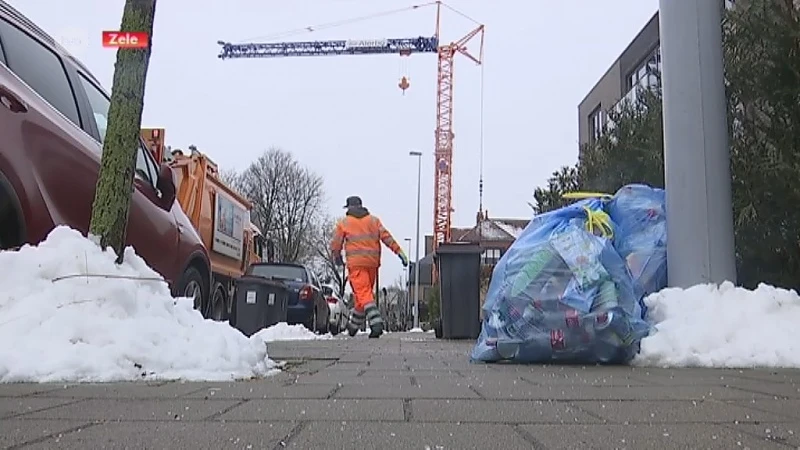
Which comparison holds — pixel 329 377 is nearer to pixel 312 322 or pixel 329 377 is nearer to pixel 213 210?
pixel 213 210

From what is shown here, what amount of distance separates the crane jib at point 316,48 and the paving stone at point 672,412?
66290 millimetres

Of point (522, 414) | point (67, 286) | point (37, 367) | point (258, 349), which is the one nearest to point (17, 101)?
point (67, 286)

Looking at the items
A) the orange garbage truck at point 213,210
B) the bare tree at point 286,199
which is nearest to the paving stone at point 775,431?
the orange garbage truck at point 213,210

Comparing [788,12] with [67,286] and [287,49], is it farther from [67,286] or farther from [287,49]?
[287,49]

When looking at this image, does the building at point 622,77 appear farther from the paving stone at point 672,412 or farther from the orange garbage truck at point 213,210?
the paving stone at point 672,412

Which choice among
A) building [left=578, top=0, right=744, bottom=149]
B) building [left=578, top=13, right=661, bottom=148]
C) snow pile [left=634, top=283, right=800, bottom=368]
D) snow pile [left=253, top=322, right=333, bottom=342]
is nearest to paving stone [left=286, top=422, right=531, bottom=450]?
snow pile [left=634, top=283, right=800, bottom=368]

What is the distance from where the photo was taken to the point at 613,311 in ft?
17.6

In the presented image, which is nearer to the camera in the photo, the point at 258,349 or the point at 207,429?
the point at 207,429

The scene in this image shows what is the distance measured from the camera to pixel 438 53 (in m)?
66.8

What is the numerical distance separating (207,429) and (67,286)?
2.16 meters

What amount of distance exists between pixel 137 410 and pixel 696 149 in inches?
197

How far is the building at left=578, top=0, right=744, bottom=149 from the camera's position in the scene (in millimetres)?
28167

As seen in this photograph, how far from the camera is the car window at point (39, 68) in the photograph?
16.1ft

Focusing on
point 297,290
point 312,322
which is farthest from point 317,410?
point 312,322
